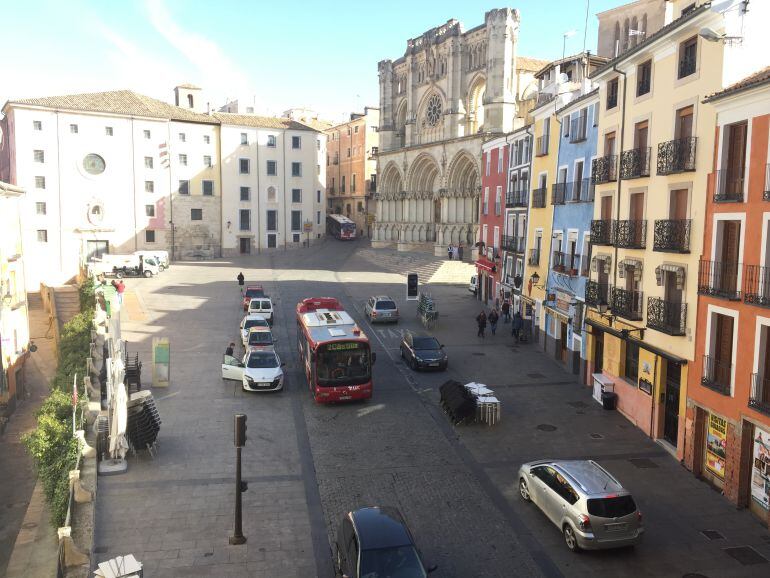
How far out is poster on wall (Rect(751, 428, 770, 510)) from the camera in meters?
15.4

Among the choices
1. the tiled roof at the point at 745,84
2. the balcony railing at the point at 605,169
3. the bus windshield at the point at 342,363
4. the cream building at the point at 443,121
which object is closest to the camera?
the tiled roof at the point at 745,84

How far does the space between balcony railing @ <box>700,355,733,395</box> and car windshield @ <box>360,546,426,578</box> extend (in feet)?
34.4

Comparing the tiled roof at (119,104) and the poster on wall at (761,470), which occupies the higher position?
the tiled roof at (119,104)

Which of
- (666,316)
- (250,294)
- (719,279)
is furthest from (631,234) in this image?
(250,294)

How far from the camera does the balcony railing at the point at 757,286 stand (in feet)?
49.6

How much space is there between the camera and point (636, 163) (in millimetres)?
21609

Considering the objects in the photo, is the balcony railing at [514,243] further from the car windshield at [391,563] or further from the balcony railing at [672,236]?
the car windshield at [391,563]

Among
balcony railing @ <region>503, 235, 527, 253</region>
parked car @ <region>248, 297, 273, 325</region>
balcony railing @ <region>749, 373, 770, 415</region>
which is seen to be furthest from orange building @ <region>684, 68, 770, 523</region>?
parked car @ <region>248, 297, 273, 325</region>

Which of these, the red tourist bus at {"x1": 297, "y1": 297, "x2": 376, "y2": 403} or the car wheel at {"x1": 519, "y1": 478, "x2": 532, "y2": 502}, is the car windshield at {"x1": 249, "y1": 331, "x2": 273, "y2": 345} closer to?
the red tourist bus at {"x1": 297, "y1": 297, "x2": 376, "y2": 403}

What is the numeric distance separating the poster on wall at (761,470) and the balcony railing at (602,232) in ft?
32.1

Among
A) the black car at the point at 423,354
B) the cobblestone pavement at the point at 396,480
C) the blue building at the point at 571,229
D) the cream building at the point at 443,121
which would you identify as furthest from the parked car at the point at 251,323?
the cream building at the point at 443,121

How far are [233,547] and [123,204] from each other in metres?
58.9

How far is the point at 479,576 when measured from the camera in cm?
1297

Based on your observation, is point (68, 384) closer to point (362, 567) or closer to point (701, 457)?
point (362, 567)
